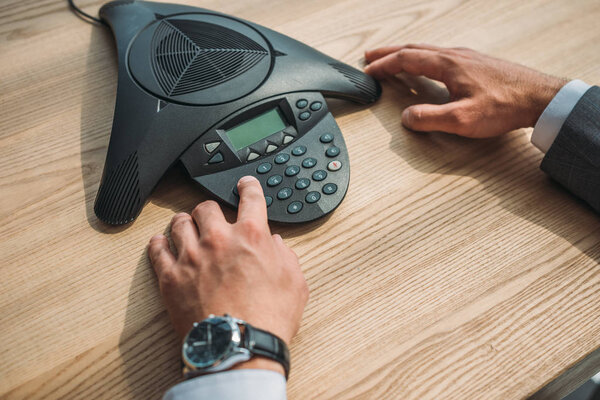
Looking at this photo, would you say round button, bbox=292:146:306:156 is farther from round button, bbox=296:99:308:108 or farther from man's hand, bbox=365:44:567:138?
man's hand, bbox=365:44:567:138

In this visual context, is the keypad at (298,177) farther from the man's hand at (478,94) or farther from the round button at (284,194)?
the man's hand at (478,94)

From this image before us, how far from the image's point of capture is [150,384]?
0.45 meters

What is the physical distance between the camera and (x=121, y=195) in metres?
0.55

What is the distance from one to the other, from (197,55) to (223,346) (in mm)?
407

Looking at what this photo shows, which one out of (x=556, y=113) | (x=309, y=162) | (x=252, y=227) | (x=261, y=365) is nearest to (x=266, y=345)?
(x=261, y=365)

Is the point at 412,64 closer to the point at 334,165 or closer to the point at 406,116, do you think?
the point at 406,116

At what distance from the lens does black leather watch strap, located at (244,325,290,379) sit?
16.7 inches

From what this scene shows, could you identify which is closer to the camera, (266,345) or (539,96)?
(266,345)

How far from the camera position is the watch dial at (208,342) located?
1.38 ft

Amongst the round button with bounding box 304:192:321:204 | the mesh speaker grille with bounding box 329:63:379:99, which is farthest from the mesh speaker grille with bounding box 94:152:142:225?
the mesh speaker grille with bounding box 329:63:379:99

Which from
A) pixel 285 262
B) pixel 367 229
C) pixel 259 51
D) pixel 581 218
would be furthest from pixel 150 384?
pixel 581 218

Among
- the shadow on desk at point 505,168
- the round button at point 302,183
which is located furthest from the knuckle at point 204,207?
the shadow on desk at point 505,168

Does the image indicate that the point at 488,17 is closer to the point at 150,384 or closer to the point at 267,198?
the point at 267,198

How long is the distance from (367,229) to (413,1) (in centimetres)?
54
